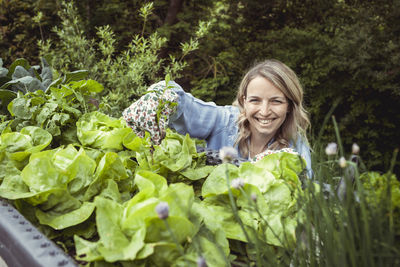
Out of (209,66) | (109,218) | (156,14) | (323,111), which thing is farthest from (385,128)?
(109,218)

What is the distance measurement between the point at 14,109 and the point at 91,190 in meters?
0.49

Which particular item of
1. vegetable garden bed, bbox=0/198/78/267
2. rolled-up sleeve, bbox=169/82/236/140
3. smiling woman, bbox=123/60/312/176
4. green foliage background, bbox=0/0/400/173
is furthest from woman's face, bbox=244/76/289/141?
green foliage background, bbox=0/0/400/173

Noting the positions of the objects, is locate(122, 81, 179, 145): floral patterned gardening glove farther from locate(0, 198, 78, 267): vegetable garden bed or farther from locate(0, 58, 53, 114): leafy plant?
locate(0, 198, 78, 267): vegetable garden bed

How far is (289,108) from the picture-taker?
1690 mm

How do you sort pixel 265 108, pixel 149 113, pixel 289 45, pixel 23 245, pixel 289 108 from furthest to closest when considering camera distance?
1. pixel 289 45
2. pixel 289 108
3. pixel 265 108
4. pixel 149 113
5. pixel 23 245

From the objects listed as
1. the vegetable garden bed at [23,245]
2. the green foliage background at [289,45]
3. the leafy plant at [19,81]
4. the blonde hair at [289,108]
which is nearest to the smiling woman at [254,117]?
the blonde hair at [289,108]

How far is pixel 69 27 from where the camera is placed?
307 cm

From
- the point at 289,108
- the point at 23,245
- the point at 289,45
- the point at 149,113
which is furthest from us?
the point at 289,45

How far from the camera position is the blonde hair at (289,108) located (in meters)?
1.58

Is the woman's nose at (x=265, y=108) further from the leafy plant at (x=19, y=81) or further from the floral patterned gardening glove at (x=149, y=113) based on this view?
the leafy plant at (x=19, y=81)

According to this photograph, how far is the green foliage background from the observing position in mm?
3441

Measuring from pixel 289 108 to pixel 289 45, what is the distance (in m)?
2.64

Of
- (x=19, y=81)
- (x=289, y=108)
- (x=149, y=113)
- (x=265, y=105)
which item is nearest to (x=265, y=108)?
(x=265, y=105)

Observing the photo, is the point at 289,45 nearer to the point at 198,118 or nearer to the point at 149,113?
the point at 198,118
